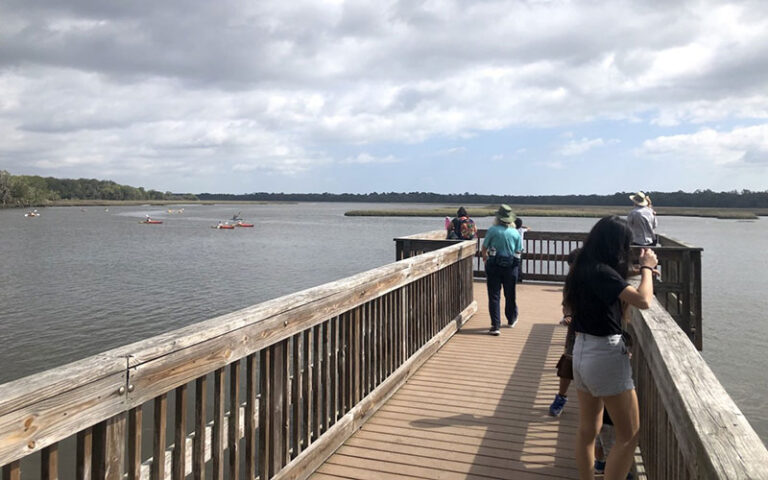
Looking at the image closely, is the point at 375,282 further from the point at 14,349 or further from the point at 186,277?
the point at 186,277

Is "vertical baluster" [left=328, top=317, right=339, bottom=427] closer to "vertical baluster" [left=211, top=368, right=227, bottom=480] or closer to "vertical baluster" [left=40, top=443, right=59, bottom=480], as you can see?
"vertical baluster" [left=211, top=368, right=227, bottom=480]

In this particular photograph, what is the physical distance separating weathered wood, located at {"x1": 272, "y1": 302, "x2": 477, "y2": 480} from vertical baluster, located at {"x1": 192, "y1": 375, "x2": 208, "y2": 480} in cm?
66

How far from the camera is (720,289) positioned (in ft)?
75.7

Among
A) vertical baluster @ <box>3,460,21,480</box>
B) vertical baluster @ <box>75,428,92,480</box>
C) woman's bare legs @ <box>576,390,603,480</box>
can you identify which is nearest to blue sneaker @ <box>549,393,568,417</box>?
woman's bare legs @ <box>576,390,603,480</box>

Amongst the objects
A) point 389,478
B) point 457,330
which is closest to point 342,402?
point 389,478

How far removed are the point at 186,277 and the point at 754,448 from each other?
2701 cm

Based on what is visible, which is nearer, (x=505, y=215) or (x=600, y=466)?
(x=600, y=466)

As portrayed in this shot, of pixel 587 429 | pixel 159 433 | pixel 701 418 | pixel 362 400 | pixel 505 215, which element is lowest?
pixel 362 400

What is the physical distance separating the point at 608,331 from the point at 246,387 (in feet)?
6.99

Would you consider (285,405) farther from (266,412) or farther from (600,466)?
(600,466)

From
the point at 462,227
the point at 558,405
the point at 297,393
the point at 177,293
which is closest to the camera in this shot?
the point at 297,393

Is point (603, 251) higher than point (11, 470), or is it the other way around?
point (603, 251)

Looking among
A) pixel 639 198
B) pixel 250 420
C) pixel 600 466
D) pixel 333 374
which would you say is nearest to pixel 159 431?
pixel 250 420

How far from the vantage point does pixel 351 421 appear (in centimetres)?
456
